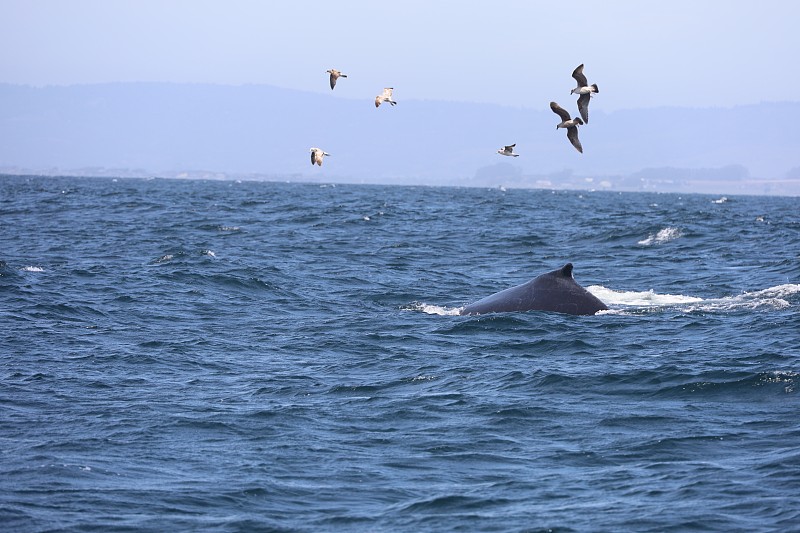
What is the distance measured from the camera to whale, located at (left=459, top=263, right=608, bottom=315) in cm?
2094

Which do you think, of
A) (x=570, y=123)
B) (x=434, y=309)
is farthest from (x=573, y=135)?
(x=434, y=309)

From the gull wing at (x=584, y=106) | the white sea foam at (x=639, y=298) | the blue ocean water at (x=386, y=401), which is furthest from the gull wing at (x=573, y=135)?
the white sea foam at (x=639, y=298)

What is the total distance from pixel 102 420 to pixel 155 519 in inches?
144

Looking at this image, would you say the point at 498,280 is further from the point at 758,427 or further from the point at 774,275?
the point at 758,427

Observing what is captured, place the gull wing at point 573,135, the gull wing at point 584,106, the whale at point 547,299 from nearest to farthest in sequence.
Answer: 1. the gull wing at point 584,106
2. the gull wing at point 573,135
3. the whale at point 547,299

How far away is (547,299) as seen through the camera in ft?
69.1

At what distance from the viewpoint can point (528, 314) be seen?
67.1ft

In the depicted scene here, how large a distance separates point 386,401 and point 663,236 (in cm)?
2974

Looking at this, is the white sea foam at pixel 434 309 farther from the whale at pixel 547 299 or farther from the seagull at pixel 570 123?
the seagull at pixel 570 123

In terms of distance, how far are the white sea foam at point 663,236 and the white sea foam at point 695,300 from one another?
14728 millimetres

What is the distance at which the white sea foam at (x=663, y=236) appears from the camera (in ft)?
132

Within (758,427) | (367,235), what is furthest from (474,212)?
(758,427)

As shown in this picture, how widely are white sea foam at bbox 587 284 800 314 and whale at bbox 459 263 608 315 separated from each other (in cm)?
73

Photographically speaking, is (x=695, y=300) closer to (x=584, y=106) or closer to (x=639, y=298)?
(x=639, y=298)
